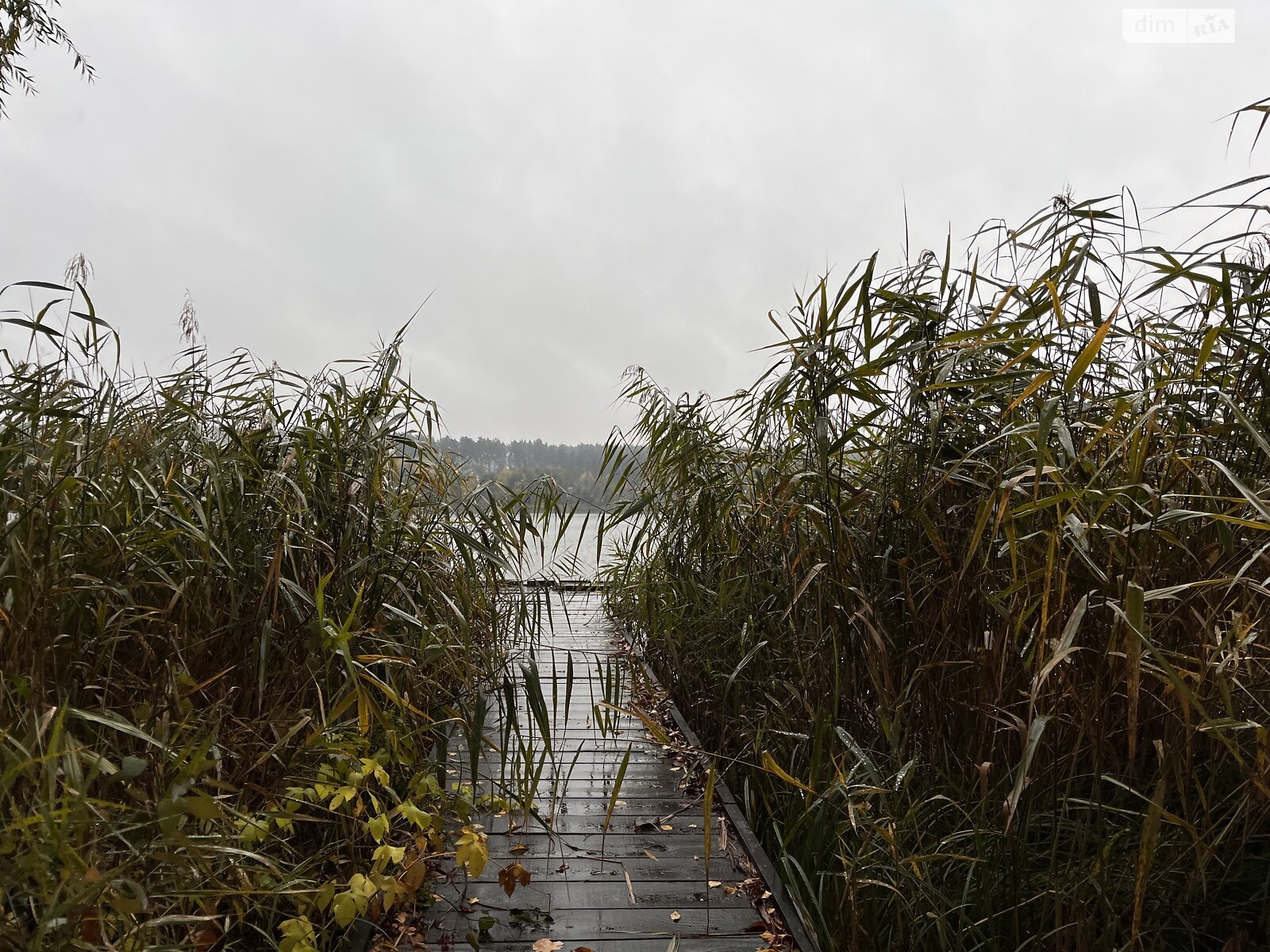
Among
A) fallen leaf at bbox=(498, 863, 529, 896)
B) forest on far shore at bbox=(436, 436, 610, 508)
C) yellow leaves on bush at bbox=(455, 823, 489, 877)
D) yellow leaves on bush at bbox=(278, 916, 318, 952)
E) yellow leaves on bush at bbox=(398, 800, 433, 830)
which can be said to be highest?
forest on far shore at bbox=(436, 436, 610, 508)

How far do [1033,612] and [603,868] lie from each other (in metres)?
1.40

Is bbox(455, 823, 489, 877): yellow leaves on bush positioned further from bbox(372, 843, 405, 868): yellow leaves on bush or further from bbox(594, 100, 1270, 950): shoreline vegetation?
bbox(594, 100, 1270, 950): shoreline vegetation

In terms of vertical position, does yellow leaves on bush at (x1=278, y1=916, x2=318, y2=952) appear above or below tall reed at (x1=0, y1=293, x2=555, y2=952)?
below

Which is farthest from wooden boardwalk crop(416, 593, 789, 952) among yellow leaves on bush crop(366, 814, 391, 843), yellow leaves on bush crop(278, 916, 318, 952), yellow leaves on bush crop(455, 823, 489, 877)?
yellow leaves on bush crop(278, 916, 318, 952)

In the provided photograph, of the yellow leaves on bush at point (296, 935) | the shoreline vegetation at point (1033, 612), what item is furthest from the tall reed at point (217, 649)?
the shoreline vegetation at point (1033, 612)

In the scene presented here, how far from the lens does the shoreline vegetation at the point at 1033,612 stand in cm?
135

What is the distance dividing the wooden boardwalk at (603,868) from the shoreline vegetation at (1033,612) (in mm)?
237

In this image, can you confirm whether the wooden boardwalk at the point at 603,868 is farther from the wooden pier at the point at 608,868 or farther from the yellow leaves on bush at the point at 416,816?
the yellow leaves on bush at the point at 416,816

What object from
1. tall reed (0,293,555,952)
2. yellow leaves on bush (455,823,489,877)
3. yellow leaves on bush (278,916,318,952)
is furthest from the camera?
yellow leaves on bush (455,823,489,877)

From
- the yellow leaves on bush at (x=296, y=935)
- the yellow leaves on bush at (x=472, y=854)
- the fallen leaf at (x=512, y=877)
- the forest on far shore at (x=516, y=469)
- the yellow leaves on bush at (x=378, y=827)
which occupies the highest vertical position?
the forest on far shore at (x=516, y=469)

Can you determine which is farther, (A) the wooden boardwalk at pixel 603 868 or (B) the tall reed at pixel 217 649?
(A) the wooden boardwalk at pixel 603 868

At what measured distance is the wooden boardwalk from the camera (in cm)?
186

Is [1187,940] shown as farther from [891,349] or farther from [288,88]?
[288,88]

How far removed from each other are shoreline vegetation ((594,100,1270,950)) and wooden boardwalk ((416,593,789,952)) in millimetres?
237
